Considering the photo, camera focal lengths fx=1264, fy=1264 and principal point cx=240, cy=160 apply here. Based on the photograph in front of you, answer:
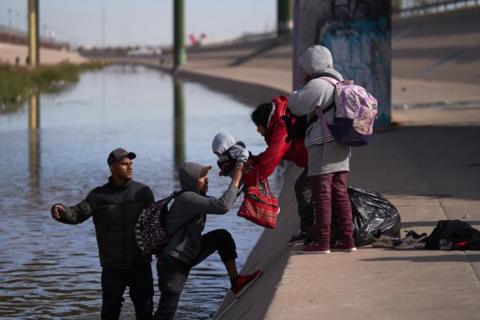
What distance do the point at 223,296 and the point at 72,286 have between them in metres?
1.23

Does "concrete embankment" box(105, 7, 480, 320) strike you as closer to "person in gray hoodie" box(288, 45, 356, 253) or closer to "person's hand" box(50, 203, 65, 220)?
"person in gray hoodie" box(288, 45, 356, 253)

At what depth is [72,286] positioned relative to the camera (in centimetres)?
991

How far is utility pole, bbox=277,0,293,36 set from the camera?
90.1 meters

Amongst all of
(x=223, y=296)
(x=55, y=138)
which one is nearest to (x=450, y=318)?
(x=223, y=296)

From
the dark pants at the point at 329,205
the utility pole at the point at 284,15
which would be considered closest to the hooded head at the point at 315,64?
the dark pants at the point at 329,205

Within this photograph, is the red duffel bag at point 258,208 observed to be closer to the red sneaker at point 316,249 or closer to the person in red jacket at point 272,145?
the person in red jacket at point 272,145

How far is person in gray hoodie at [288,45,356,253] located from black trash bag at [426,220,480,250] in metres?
0.57

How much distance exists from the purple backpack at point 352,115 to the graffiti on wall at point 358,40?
35.8 ft

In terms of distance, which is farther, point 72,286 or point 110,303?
point 72,286

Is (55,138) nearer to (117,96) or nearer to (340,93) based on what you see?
(340,93)

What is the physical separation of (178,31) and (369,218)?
79.7 metres

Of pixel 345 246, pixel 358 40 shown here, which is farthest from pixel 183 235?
pixel 358 40

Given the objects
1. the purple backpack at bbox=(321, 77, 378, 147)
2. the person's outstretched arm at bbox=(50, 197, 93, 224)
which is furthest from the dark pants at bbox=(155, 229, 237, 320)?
the purple backpack at bbox=(321, 77, 378, 147)

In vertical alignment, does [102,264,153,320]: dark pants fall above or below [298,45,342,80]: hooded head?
below
